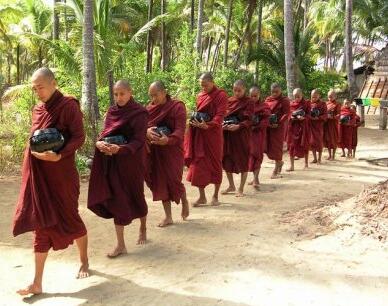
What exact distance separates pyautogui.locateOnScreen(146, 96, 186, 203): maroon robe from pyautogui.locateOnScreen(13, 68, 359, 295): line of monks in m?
0.01

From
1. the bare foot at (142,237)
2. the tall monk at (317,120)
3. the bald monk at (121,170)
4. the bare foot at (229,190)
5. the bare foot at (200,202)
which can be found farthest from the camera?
the tall monk at (317,120)

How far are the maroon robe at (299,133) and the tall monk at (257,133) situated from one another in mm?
2475

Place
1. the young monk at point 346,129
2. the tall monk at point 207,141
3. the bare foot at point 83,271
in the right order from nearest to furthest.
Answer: the bare foot at point 83,271, the tall monk at point 207,141, the young monk at point 346,129

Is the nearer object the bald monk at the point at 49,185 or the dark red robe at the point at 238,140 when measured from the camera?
the bald monk at the point at 49,185

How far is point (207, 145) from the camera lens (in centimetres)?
732

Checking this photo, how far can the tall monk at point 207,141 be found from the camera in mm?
7234

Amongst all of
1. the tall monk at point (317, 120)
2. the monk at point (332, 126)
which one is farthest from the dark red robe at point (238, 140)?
the monk at point (332, 126)

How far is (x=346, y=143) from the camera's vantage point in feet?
46.0

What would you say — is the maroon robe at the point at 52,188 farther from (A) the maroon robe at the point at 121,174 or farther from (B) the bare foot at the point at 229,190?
(B) the bare foot at the point at 229,190

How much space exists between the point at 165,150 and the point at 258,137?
335 cm

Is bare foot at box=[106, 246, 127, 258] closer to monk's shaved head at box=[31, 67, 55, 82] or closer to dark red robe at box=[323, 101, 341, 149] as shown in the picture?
monk's shaved head at box=[31, 67, 55, 82]

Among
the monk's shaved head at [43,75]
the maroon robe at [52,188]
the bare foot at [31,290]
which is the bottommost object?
the bare foot at [31,290]

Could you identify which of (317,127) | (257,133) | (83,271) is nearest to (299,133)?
(317,127)

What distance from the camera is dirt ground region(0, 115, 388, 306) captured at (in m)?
4.17
